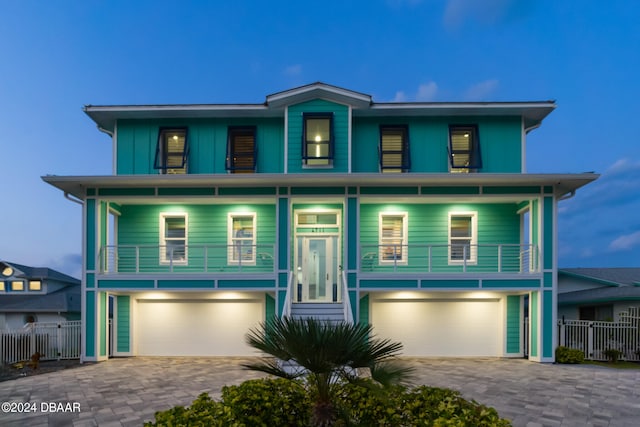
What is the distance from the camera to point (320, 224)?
14742mm

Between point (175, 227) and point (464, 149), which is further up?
point (464, 149)

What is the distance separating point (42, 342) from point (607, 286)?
22.8 m

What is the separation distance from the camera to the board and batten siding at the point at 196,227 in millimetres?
14797

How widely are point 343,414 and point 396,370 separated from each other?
0.94 meters

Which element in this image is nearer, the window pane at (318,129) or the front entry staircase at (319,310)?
the front entry staircase at (319,310)

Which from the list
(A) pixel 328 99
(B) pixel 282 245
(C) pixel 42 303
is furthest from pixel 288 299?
(C) pixel 42 303

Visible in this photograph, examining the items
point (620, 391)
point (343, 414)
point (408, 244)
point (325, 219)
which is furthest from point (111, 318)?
point (620, 391)

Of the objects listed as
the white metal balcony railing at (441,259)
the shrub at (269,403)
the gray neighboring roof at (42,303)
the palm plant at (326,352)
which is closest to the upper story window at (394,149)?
the white metal balcony railing at (441,259)

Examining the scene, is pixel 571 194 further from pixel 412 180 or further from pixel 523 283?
pixel 412 180

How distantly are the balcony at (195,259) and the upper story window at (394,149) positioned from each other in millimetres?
5213

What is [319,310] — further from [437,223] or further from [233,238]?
[437,223]

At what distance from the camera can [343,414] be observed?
17.0 ft

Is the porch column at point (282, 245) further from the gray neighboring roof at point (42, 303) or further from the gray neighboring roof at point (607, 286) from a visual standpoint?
the gray neighboring roof at point (42, 303)

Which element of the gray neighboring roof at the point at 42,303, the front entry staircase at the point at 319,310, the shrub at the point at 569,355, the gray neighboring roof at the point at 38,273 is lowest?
the gray neighboring roof at the point at 42,303
